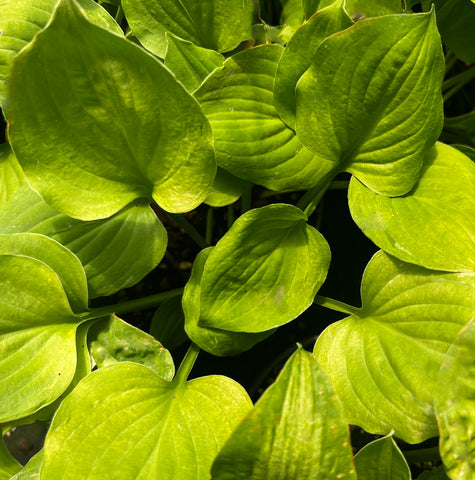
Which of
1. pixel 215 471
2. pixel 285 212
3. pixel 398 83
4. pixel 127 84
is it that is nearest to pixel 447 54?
pixel 398 83

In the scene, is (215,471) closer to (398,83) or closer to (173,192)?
(173,192)

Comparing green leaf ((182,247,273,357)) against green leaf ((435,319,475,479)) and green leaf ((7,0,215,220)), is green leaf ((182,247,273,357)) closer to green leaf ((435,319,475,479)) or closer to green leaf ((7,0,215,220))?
green leaf ((7,0,215,220))

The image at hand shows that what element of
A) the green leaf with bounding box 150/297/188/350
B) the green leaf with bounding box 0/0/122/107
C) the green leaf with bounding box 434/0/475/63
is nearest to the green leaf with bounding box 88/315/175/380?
the green leaf with bounding box 150/297/188/350

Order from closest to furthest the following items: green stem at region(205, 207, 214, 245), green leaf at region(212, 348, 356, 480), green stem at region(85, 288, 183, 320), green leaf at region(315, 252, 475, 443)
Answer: green leaf at region(212, 348, 356, 480)
green leaf at region(315, 252, 475, 443)
green stem at region(85, 288, 183, 320)
green stem at region(205, 207, 214, 245)

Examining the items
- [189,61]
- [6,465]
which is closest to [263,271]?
[189,61]

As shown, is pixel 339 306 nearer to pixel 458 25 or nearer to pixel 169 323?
pixel 169 323

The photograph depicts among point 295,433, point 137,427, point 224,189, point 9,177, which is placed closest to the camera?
point 295,433
